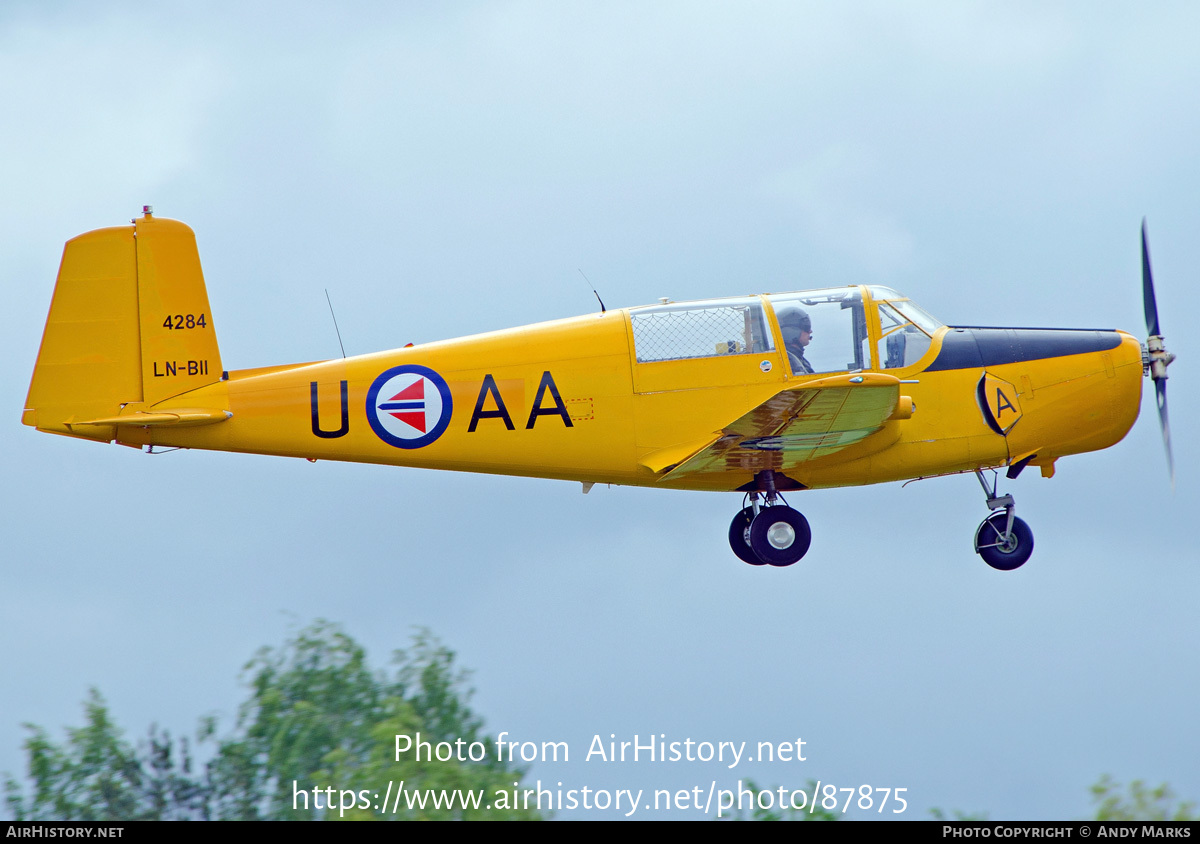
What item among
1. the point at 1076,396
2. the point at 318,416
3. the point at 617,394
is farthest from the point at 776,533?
the point at 318,416

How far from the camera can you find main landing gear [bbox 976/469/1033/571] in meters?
12.5

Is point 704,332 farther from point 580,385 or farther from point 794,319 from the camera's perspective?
point 580,385

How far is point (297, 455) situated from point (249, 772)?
589 centimetres

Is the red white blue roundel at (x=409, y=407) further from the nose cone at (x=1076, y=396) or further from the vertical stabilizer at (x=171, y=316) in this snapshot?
the nose cone at (x=1076, y=396)

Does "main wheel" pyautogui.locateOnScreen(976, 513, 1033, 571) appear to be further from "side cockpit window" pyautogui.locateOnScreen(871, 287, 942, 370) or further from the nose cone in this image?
"side cockpit window" pyautogui.locateOnScreen(871, 287, 942, 370)

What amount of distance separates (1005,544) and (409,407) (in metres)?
5.96

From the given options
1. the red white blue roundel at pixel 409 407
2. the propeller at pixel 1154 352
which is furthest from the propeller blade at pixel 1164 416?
the red white blue roundel at pixel 409 407

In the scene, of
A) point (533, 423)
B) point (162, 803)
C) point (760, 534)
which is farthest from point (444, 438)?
point (162, 803)

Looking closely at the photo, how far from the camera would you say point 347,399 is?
38.8 ft

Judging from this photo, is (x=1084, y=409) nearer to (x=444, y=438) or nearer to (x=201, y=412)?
(x=444, y=438)

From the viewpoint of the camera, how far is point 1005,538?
12508mm

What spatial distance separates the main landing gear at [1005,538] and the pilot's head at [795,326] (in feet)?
7.87

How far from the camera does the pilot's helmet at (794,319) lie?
11617mm
